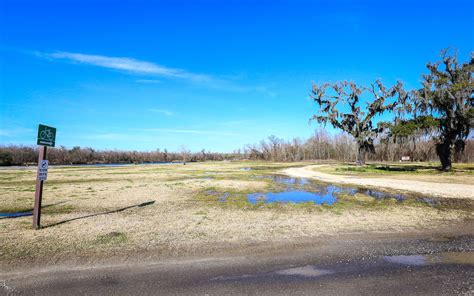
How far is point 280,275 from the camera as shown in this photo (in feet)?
15.3

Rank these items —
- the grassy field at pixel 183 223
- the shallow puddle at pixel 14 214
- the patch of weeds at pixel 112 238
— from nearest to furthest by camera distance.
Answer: the grassy field at pixel 183 223
the patch of weeds at pixel 112 238
the shallow puddle at pixel 14 214

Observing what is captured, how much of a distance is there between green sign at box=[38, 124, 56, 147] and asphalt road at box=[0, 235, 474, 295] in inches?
158

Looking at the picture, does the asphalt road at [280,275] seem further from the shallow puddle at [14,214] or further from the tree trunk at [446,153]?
the tree trunk at [446,153]

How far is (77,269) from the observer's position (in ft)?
16.3

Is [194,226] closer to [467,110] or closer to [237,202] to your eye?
[237,202]

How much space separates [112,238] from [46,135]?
3.85 metres

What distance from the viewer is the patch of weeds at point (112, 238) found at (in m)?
6.47

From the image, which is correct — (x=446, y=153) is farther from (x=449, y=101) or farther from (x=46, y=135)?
(x=46, y=135)

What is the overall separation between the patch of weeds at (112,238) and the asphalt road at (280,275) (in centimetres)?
137

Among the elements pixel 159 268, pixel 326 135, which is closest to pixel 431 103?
pixel 159 268

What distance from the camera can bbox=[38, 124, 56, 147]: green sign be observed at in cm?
747

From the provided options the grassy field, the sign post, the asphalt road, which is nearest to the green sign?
the sign post

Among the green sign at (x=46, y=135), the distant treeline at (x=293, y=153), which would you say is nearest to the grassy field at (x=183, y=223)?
the green sign at (x=46, y=135)

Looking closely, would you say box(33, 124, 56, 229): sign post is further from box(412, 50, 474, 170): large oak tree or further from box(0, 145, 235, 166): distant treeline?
box(0, 145, 235, 166): distant treeline
